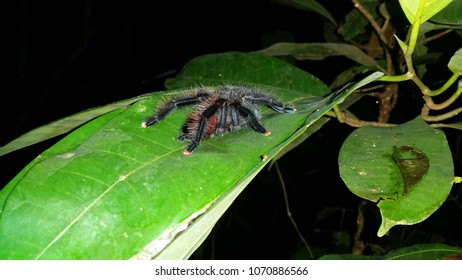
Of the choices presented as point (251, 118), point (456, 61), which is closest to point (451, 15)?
point (456, 61)

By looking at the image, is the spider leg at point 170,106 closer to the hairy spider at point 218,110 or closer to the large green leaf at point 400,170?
the hairy spider at point 218,110

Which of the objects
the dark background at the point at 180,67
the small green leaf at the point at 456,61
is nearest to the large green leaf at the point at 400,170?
the small green leaf at the point at 456,61

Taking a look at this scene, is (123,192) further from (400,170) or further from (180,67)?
(180,67)

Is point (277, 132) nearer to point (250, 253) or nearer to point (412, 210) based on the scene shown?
point (412, 210)

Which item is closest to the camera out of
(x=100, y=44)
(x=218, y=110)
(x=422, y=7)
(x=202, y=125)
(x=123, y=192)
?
(x=123, y=192)

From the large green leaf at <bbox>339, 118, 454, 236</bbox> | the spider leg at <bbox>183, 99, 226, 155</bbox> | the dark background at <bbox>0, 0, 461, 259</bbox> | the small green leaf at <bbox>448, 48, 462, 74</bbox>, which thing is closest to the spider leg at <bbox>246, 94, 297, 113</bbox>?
the spider leg at <bbox>183, 99, 226, 155</bbox>

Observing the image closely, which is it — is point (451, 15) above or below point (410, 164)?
above

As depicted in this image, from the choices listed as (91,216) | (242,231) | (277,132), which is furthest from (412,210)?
(242,231)
